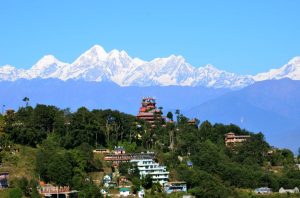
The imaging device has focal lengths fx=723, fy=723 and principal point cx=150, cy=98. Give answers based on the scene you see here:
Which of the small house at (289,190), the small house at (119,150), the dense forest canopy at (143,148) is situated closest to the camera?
the dense forest canopy at (143,148)

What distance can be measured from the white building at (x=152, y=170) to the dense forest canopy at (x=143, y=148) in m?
1.13

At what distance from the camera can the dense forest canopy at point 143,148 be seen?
5138 centimetres

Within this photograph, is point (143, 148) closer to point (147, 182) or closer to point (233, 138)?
point (147, 182)

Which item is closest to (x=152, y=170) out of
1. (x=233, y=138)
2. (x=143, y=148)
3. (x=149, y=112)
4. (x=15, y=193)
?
(x=143, y=148)

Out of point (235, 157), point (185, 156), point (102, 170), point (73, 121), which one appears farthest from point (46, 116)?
point (235, 157)

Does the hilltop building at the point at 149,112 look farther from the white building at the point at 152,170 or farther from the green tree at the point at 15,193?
the green tree at the point at 15,193

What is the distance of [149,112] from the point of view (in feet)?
234

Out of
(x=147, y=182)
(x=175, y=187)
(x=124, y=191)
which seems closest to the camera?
(x=124, y=191)

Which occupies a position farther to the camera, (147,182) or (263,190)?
(263,190)

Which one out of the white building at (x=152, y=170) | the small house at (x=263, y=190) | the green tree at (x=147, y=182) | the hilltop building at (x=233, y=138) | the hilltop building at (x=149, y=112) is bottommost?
the small house at (x=263, y=190)

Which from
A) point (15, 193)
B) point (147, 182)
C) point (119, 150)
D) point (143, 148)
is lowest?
point (15, 193)

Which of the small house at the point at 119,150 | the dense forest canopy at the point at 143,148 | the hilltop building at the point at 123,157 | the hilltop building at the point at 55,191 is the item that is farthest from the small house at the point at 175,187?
the hilltop building at the point at 55,191

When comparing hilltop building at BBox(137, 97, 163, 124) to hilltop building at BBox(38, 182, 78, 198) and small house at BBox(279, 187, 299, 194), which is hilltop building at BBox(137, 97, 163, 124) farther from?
hilltop building at BBox(38, 182, 78, 198)

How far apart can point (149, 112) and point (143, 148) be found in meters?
10.7
